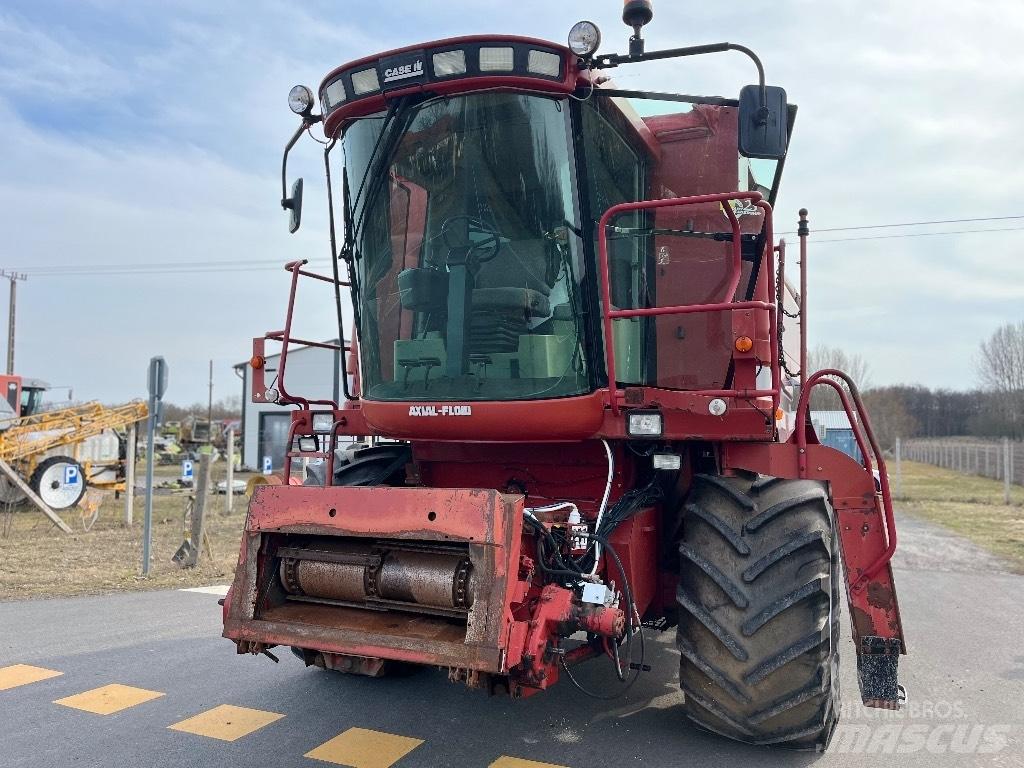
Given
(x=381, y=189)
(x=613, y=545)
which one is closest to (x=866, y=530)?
(x=613, y=545)

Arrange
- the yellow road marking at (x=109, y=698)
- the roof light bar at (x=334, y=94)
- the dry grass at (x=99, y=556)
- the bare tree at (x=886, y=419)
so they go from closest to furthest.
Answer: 1. the roof light bar at (x=334, y=94)
2. the yellow road marking at (x=109, y=698)
3. the dry grass at (x=99, y=556)
4. the bare tree at (x=886, y=419)

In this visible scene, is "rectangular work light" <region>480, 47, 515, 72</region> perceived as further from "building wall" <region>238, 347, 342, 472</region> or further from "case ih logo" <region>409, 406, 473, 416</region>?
"building wall" <region>238, 347, 342, 472</region>

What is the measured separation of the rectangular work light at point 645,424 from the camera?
3.79 meters

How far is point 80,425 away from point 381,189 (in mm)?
15376

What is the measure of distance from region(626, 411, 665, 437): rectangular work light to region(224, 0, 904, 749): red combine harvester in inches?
0.4

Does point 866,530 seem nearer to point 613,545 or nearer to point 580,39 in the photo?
point 613,545

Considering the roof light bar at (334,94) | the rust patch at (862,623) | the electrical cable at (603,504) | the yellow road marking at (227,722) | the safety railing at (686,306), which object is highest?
the roof light bar at (334,94)

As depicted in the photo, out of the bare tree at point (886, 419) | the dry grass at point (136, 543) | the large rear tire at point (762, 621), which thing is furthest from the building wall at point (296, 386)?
the bare tree at point (886, 419)

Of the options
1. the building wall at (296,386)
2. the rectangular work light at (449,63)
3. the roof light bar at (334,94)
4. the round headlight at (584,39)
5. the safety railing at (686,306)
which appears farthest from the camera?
the building wall at (296,386)

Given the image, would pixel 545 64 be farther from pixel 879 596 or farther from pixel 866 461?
pixel 879 596

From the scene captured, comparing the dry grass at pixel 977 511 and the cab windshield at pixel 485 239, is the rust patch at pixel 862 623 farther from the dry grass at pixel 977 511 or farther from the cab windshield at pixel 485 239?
the dry grass at pixel 977 511

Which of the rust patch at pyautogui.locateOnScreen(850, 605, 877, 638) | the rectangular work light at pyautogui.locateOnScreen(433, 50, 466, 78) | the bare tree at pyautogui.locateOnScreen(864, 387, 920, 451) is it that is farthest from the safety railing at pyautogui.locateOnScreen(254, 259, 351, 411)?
the bare tree at pyautogui.locateOnScreen(864, 387, 920, 451)

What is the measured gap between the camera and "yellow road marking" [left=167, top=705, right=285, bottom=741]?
4004 millimetres

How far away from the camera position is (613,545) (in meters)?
3.99
